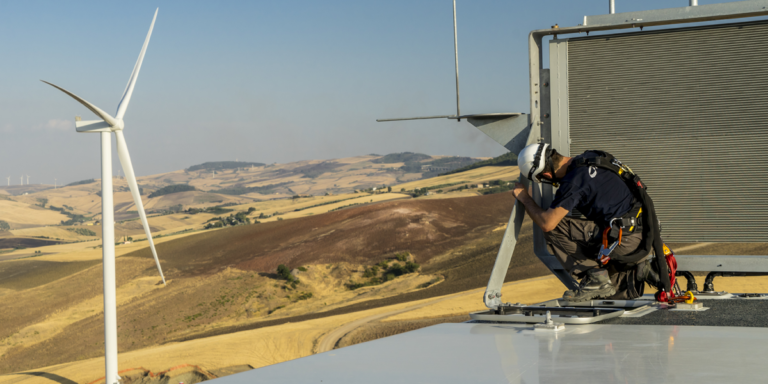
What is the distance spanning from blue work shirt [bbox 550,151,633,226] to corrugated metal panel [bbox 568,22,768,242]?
129 centimetres

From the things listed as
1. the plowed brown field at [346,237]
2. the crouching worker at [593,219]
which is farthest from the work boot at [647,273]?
the plowed brown field at [346,237]

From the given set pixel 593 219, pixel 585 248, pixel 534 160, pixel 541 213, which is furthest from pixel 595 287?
pixel 534 160

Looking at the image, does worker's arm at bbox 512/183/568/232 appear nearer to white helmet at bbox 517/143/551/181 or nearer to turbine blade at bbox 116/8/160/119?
white helmet at bbox 517/143/551/181

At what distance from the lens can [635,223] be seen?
6.54 m

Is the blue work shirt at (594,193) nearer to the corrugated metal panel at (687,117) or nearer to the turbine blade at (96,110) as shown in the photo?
the corrugated metal panel at (687,117)

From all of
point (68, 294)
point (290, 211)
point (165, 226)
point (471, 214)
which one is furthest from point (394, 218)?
point (165, 226)

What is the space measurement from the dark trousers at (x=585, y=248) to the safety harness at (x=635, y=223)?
0.11 m

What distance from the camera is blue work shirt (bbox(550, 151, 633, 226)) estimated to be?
6.36 metres

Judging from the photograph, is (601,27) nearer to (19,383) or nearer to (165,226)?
(19,383)

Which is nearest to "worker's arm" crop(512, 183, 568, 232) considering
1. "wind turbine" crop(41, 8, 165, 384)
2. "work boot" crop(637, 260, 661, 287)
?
"work boot" crop(637, 260, 661, 287)

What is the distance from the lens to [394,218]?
52.2 metres

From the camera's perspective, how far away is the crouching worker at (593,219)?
6406 millimetres

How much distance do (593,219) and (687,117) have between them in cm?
202

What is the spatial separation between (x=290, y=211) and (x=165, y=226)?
20319 millimetres
